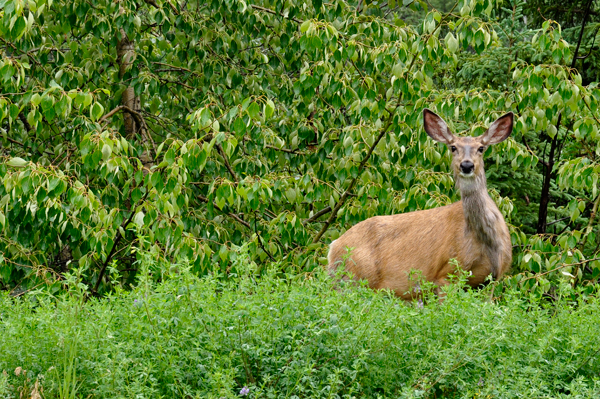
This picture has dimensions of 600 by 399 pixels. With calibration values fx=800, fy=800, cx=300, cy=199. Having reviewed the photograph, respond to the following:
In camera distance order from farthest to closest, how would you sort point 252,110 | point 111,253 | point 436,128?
Result: point 111,253 < point 436,128 < point 252,110

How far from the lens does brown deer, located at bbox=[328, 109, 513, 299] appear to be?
7531 mm

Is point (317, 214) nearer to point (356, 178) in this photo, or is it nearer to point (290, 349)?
point (356, 178)

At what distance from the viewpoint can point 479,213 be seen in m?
7.54

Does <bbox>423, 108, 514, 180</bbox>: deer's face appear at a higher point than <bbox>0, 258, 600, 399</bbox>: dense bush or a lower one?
higher

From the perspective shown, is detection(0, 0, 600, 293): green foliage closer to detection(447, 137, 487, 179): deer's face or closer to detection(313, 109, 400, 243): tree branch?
detection(313, 109, 400, 243): tree branch

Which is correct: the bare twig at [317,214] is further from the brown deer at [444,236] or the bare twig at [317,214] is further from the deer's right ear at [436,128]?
the deer's right ear at [436,128]

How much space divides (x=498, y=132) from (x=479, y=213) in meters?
0.99

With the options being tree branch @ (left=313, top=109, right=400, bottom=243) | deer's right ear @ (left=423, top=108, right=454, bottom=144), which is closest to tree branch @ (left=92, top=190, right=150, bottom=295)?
tree branch @ (left=313, top=109, right=400, bottom=243)

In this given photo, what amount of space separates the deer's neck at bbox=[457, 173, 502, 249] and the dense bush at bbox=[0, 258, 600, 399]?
2.35m

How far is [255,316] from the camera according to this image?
16.0 feet

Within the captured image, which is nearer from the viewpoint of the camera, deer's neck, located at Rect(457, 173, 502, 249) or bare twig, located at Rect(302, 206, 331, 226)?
deer's neck, located at Rect(457, 173, 502, 249)

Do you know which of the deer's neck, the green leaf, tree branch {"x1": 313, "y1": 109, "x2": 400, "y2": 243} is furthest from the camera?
tree branch {"x1": 313, "y1": 109, "x2": 400, "y2": 243}

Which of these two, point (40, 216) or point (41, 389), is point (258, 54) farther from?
point (41, 389)

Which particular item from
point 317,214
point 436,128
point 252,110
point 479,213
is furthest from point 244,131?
point 317,214
